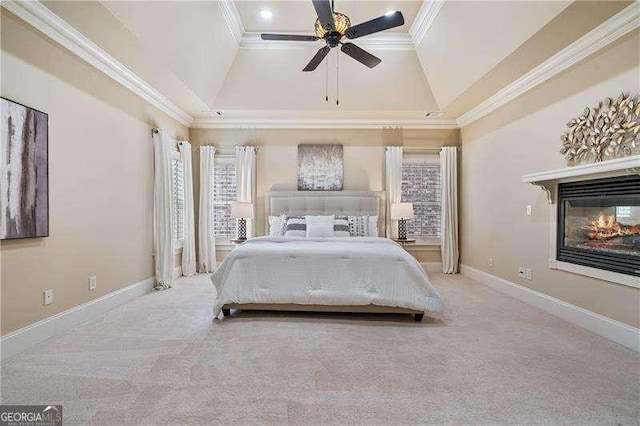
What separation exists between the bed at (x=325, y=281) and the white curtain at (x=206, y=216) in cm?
242

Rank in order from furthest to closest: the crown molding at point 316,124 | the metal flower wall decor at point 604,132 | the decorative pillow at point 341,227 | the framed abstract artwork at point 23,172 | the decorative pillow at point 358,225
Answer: the crown molding at point 316,124
the decorative pillow at point 358,225
the decorative pillow at point 341,227
the metal flower wall decor at point 604,132
the framed abstract artwork at point 23,172

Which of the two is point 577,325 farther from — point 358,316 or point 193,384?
point 193,384

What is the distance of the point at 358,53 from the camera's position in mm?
3260

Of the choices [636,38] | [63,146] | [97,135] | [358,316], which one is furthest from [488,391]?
[97,135]

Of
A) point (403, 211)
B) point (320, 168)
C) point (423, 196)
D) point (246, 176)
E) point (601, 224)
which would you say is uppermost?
point (320, 168)

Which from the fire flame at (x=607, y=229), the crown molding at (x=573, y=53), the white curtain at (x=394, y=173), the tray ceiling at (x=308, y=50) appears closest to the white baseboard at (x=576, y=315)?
the fire flame at (x=607, y=229)

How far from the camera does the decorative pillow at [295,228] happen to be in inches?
190

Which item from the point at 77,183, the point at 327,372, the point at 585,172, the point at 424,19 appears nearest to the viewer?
the point at 327,372

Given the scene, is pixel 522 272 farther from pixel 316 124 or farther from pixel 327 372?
pixel 316 124

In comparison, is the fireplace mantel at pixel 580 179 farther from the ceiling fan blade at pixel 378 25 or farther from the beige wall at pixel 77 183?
the beige wall at pixel 77 183

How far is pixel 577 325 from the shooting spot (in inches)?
123

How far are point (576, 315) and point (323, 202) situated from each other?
3758mm

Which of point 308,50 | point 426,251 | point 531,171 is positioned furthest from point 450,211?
point 308,50

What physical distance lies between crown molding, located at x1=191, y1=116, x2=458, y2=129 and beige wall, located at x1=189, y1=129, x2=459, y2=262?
8 centimetres
